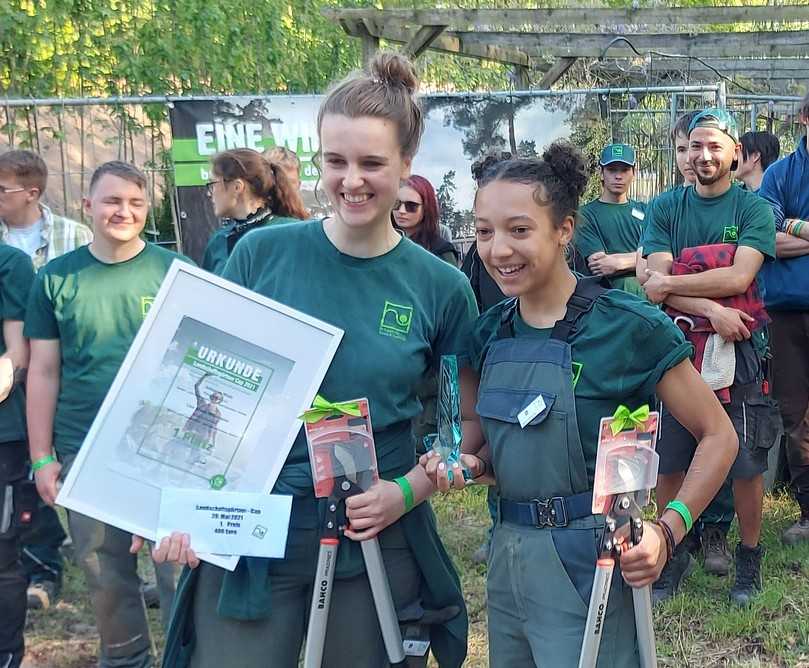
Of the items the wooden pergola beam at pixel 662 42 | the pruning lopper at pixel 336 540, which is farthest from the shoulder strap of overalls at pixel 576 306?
the wooden pergola beam at pixel 662 42

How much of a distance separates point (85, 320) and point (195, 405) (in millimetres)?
1525

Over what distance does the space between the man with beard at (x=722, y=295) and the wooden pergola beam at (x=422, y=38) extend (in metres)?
4.65

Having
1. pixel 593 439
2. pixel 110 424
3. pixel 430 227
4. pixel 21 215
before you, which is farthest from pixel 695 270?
pixel 21 215

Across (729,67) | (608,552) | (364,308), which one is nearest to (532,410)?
(608,552)

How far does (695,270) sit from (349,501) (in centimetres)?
270

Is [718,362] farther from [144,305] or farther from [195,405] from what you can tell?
[195,405]

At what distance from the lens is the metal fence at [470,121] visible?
281 inches

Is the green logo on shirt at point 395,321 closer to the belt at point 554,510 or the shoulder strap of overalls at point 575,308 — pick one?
the shoulder strap of overalls at point 575,308

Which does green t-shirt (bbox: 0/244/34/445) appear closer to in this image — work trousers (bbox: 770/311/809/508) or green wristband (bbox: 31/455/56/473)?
green wristband (bbox: 31/455/56/473)

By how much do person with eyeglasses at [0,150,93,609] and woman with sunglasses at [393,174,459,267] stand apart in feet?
6.08

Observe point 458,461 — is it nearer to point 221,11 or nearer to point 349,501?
point 349,501

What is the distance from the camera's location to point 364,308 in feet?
7.25

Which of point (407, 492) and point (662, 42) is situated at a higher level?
point (662, 42)

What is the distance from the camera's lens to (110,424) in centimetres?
217
